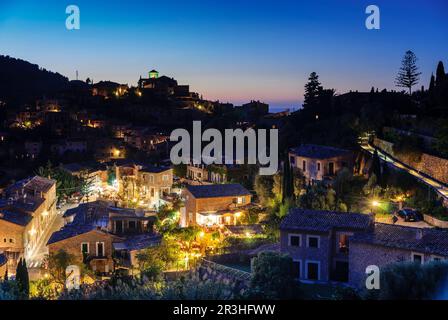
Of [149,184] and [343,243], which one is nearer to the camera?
[343,243]

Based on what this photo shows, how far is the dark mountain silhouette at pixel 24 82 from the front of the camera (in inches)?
2144

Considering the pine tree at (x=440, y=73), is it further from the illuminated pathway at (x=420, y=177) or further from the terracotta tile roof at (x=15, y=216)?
the terracotta tile roof at (x=15, y=216)

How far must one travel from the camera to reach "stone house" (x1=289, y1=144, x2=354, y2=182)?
746 inches

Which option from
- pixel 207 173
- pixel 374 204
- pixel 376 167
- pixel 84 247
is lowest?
pixel 84 247

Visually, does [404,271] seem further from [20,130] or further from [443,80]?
[20,130]

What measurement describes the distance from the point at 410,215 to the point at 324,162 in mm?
6193

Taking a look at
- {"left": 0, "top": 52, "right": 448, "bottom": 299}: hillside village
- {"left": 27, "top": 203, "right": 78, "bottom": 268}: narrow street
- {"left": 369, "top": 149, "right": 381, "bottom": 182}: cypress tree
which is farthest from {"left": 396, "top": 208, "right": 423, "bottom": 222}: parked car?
{"left": 27, "top": 203, "right": 78, "bottom": 268}: narrow street

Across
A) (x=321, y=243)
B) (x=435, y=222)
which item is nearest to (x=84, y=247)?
(x=321, y=243)

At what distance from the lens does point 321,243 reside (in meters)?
Result: 12.1

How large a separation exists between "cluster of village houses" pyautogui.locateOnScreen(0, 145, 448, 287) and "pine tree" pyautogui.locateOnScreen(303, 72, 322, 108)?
20.0 ft

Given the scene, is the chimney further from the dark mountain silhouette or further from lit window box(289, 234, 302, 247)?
the dark mountain silhouette

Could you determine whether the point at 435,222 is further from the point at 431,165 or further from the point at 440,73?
the point at 440,73

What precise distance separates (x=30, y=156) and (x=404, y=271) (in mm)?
35056

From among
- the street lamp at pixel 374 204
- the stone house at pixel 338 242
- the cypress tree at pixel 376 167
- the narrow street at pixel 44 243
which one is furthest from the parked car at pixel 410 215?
the narrow street at pixel 44 243
